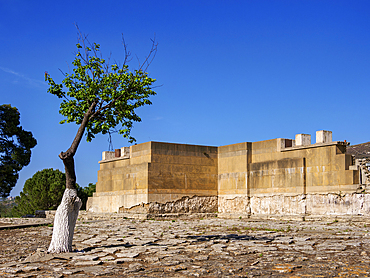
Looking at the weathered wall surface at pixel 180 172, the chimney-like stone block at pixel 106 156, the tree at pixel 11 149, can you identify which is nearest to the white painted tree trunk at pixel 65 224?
the weathered wall surface at pixel 180 172

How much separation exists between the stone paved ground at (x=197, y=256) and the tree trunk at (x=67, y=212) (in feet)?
0.95

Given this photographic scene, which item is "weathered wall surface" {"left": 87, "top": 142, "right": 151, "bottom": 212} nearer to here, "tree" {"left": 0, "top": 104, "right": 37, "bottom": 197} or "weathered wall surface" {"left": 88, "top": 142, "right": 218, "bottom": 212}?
"weathered wall surface" {"left": 88, "top": 142, "right": 218, "bottom": 212}

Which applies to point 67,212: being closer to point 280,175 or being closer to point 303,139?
point 280,175

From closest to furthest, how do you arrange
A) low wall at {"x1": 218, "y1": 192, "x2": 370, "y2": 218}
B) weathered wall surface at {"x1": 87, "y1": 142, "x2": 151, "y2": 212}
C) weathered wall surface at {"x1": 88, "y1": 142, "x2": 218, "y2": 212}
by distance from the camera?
low wall at {"x1": 218, "y1": 192, "x2": 370, "y2": 218} → weathered wall surface at {"x1": 88, "y1": 142, "x2": 218, "y2": 212} → weathered wall surface at {"x1": 87, "y1": 142, "x2": 151, "y2": 212}

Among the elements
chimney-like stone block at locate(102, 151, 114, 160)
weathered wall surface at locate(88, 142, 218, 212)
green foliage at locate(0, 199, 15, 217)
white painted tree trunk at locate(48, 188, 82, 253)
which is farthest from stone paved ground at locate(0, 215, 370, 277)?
green foliage at locate(0, 199, 15, 217)

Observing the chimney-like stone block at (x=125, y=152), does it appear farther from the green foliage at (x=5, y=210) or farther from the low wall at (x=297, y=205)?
the green foliage at (x=5, y=210)

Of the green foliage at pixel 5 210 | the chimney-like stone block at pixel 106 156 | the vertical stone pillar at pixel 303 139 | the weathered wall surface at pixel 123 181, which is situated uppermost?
the vertical stone pillar at pixel 303 139

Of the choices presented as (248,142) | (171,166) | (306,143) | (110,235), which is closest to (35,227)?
(110,235)

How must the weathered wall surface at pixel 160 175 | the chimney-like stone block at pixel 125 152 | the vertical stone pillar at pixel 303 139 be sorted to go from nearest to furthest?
the vertical stone pillar at pixel 303 139, the weathered wall surface at pixel 160 175, the chimney-like stone block at pixel 125 152

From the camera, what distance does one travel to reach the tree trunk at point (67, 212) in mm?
8711

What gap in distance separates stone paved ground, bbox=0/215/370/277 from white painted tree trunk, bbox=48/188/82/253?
0.26 metres

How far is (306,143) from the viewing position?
1847 cm

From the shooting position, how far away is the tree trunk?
343 inches

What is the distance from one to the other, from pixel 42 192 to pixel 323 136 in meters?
27.5
